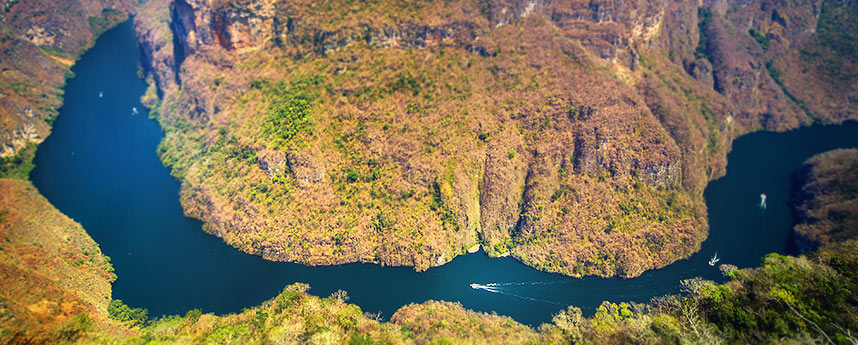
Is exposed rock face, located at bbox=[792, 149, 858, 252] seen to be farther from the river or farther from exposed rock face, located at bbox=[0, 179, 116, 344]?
exposed rock face, located at bbox=[0, 179, 116, 344]

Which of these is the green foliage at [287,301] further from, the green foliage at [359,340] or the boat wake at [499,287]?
the boat wake at [499,287]

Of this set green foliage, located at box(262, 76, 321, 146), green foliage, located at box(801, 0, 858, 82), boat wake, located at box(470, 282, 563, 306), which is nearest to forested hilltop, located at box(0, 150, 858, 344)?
boat wake, located at box(470, 282, 563, 306)

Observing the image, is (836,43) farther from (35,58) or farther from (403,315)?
(35,58)

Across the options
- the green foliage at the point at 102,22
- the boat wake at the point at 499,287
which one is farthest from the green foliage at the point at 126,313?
the green foliage at the point at 102,22

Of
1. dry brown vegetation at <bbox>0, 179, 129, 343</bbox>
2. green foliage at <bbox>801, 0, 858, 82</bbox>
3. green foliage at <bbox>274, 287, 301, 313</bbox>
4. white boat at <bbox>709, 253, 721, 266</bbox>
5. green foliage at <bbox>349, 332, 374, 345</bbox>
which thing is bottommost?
white boat at <bbox>709, 253, 721, 266</bbox>

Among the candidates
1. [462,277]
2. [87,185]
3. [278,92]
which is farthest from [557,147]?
[87,185]

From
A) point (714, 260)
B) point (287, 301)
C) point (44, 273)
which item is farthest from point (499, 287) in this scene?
point (44, 273)
